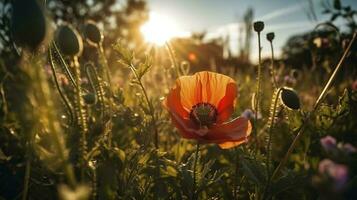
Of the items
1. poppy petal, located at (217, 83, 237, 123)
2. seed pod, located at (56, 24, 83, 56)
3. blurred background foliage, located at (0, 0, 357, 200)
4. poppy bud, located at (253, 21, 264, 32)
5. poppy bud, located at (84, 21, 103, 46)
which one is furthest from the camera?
poppy bud, located at (84, 21, 103, 46)

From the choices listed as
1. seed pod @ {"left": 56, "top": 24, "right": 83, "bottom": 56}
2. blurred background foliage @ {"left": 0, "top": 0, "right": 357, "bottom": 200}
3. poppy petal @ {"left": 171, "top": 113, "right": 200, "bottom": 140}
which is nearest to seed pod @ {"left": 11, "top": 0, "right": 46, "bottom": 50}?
blurred background foliage @ {"left": 0, "top": 0, "right": 357, "bottom": 200}

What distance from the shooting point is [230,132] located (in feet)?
4.73

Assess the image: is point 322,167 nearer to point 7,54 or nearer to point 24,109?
point 24,109

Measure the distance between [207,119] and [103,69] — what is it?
2.56 ft

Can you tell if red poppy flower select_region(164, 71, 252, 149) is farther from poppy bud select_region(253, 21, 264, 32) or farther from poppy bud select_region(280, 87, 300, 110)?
poppy bud select_region(253, 21, 264, 32)

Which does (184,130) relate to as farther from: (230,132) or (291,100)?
(291,100)

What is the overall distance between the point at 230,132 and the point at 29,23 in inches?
29.3

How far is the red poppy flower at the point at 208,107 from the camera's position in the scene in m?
1.42

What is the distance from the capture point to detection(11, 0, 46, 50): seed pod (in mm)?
936

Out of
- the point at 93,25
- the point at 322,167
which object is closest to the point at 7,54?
the point at 93,25

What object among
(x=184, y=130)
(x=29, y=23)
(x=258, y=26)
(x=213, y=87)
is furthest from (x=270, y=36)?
(x=29, y=23)

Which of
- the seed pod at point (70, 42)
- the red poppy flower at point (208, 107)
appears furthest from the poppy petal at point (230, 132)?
the seed pod at point (70, 42)

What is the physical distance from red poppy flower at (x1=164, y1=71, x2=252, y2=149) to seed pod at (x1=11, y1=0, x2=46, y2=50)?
56 centimetres

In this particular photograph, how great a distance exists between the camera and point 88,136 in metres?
1.88
